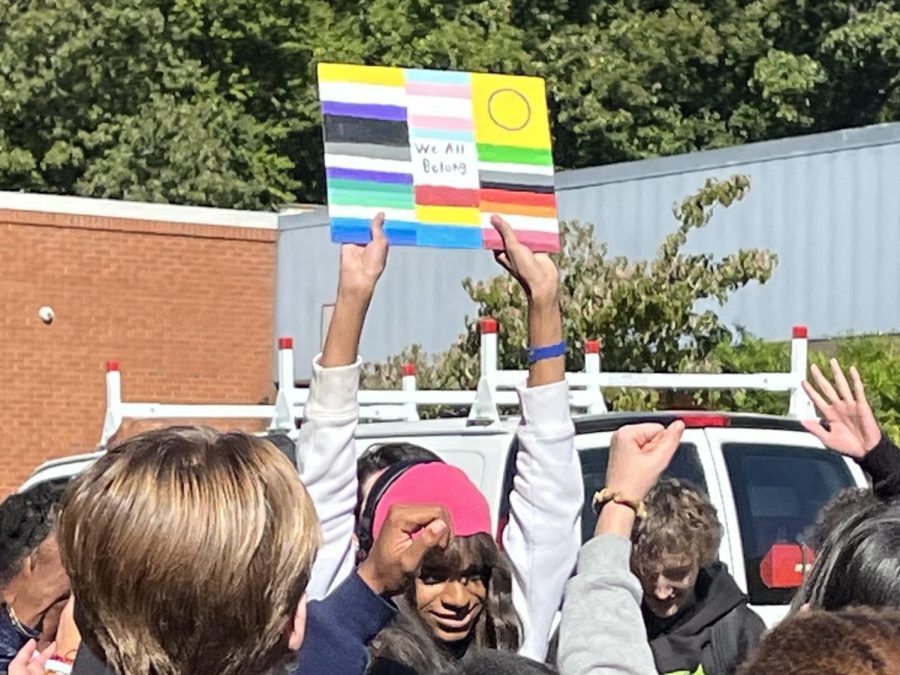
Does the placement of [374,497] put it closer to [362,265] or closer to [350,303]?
[350,303]

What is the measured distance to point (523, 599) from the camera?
416cm

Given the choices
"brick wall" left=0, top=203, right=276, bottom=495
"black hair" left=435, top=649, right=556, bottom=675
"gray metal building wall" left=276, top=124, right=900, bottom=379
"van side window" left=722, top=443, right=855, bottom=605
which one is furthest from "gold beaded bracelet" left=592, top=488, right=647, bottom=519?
"brick wall" left=0, top=203, right=276, bottom=495

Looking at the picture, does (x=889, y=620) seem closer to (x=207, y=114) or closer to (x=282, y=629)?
(x=282, y=629)

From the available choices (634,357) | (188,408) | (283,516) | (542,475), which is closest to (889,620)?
(283,516)

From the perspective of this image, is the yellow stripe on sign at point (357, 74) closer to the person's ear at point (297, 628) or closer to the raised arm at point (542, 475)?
the raised arm at point (542, 475)

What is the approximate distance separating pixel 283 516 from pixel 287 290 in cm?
2328

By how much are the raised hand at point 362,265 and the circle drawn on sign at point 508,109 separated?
655 millimetres

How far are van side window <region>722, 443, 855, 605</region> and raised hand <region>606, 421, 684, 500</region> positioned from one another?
4.03 meters

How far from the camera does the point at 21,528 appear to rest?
4.57 m

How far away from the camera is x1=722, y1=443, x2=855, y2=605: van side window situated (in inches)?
294

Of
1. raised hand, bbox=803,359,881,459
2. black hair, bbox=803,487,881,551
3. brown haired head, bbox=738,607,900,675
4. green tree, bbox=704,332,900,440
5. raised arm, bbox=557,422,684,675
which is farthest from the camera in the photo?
green tree, bbox=704,332,900,440

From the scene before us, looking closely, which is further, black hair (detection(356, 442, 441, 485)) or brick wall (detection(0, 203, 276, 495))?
brick wall (detection(0, 203, 276, 495))

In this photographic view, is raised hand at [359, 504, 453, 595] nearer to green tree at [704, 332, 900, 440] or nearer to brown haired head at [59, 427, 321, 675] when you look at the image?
brown haired head at [59, 427, 321, 675]

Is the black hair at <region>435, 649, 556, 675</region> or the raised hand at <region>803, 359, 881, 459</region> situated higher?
the raised hand at <region>803, 359, 881, 459</region>
